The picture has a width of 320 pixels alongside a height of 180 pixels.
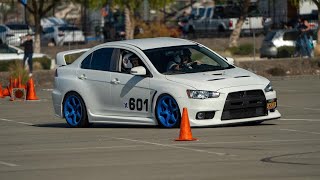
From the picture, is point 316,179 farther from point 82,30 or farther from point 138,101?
point 82,30

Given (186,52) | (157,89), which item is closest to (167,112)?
(157,89)

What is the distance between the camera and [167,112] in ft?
52.5

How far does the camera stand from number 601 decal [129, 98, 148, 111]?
16.5m

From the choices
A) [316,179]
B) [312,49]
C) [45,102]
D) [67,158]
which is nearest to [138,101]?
[67,158]

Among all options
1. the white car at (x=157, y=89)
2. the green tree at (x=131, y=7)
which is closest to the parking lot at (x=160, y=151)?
the white car at (x=157, y=89)

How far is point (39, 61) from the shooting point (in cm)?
3991

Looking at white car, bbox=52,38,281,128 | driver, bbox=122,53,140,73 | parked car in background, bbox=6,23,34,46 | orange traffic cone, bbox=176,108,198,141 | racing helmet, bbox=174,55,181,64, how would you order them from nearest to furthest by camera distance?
1. orange traffic cone, bbox=176,108,198,141
2. white car, bbox=52,38,281,128
3. racing helmet, bbox=174,55,181,64
4. driver, bbox=122,53,140,73
5. parked car in background, bbox=6,23,34,46

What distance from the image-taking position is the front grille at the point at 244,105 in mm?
15711

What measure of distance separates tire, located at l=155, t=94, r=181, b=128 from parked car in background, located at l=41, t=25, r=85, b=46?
4196 cm

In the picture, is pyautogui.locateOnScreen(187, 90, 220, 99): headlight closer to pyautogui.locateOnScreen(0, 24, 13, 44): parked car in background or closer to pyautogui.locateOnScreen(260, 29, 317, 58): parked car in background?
pyautogui.locateOnScreen(260, 29, 317, 58): parked car in background

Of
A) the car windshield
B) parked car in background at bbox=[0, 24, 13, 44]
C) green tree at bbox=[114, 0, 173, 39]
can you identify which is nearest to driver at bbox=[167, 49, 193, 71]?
the car windshield

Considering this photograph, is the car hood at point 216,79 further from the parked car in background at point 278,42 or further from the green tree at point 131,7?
the green tree at point 131,7

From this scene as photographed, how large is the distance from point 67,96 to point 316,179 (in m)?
8.27

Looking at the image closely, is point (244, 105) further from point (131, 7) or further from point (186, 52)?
point (131, 7)
